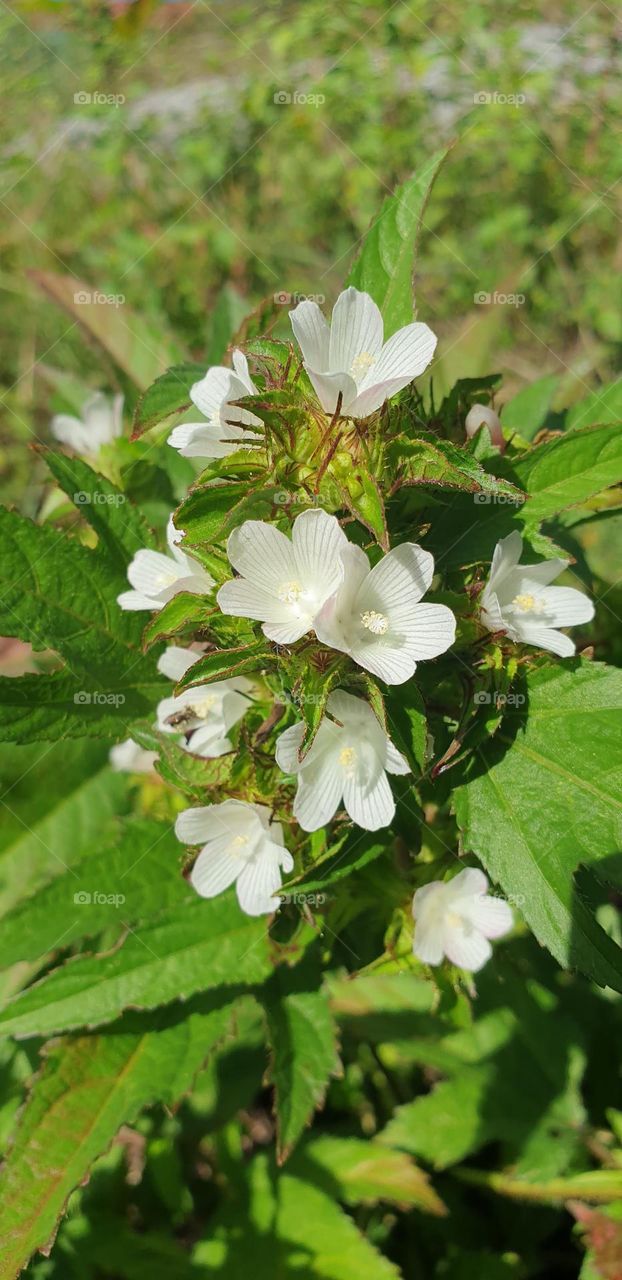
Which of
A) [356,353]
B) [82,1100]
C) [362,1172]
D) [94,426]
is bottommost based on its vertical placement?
[362,1172]

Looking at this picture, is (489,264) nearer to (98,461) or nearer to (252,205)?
(252,205)

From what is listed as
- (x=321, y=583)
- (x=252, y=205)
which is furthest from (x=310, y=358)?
(x=252, y=205)

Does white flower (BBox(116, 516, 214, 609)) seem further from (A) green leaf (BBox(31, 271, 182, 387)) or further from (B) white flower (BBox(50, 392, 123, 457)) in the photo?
(A) green leaf (BBox(31, 271, 182, 387))

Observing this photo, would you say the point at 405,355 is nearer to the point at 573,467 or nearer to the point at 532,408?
the point at 573,467

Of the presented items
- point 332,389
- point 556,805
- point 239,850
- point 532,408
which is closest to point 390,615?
point 332,389

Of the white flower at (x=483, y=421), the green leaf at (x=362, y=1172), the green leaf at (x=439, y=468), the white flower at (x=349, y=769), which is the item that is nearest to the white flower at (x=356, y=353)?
the green leaf at (x=439, y=468)
